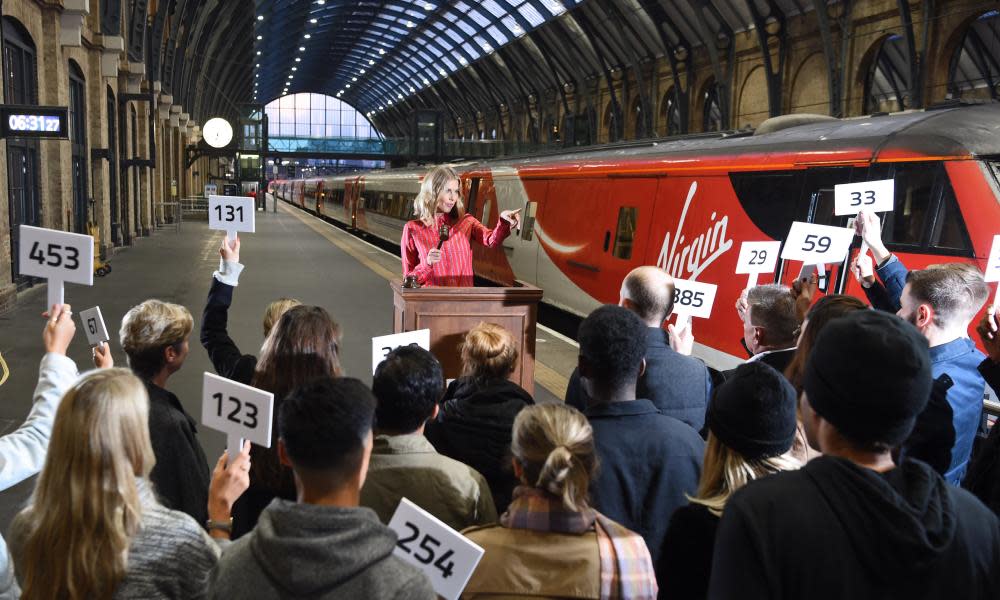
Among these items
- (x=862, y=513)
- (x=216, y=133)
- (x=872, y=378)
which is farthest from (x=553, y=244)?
(x=216, y=133)

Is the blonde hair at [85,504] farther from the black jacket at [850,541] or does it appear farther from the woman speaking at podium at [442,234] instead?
the woman speaking at podium at [442,234]

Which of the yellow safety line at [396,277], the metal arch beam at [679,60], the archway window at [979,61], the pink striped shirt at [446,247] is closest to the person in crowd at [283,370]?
the pink striped shirt at [446,247]

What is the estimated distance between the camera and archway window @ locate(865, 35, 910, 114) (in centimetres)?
2773

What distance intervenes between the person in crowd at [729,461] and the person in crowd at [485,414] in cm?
119

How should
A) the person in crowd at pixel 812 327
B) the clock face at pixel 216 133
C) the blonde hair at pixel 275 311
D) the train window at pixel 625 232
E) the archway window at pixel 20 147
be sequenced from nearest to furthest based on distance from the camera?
the person in crowd at pixel 812 327 → the blonde hair at pixel 275 311 → the train window at pixel 625 232 → the archway window at pixel 20 147 → the clock face at pixel 216 133

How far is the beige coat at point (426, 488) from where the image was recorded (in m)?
2.78

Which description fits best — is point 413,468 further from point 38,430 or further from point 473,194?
point 473,194

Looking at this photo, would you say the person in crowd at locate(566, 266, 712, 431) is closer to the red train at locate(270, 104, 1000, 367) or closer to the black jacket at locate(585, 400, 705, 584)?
the black jacket at locate(585, 400, 705, 584)

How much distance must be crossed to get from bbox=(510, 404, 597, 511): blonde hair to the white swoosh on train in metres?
10.8

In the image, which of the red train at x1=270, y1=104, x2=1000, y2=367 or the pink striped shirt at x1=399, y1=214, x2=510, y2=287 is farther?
the red train at x1=270, y1=104, x2=1000, y2=367

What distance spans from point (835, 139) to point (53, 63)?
510 inches

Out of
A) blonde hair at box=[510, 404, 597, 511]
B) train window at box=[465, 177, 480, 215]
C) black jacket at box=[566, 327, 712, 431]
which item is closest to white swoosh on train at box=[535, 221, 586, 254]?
train window at box=[465, 177, 480, 215]

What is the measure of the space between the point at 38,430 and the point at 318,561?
1.55 metres

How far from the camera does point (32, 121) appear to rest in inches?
456
